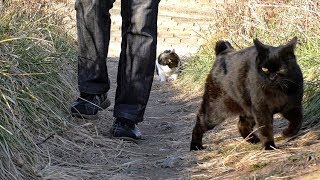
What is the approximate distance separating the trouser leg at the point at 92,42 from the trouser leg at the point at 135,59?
Answer: 0.40ft

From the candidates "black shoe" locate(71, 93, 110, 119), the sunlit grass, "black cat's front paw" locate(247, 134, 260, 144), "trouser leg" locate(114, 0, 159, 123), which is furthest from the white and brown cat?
"black cat's front paw" locate(247, 134, 260, 144)

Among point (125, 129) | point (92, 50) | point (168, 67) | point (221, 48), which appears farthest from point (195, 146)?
point (168, 67)

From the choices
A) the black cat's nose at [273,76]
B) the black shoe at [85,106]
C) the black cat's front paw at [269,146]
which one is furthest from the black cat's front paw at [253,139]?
the black shoe at [85,106]

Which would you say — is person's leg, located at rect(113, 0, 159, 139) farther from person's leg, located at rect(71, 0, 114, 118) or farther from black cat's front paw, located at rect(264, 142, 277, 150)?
black cat's front paw, located at rect(264, 142, 277, 150)

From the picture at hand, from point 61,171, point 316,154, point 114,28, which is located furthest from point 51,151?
point 114,28

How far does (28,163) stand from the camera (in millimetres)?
2910

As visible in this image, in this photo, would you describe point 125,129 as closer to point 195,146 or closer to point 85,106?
point 85,106

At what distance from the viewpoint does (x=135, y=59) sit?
12.6 feet

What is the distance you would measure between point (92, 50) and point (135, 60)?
30 centimetres

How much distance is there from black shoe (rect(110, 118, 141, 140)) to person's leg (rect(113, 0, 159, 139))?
0.03m

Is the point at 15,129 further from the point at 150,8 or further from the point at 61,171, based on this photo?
the point at 150,8

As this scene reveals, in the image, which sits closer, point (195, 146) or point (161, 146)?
point (195, 146)

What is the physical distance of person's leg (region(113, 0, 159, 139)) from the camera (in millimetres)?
3781

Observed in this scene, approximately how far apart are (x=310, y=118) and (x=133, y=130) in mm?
1055
